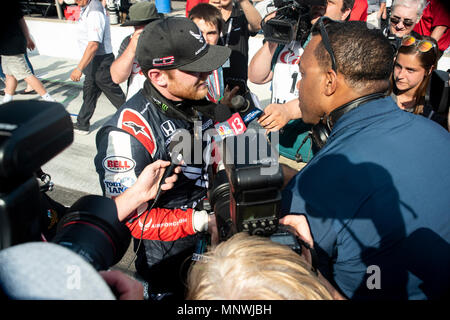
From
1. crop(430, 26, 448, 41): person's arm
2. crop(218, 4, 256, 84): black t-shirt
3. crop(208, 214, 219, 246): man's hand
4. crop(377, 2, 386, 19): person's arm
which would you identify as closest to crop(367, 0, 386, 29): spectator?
crop(377, 2, 386, 19): person's arm

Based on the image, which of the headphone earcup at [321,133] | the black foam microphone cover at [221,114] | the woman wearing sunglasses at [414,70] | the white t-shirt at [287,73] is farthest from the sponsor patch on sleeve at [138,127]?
the woman wearing sunglasses at [414,70]

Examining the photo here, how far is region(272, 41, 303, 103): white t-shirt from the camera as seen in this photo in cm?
269

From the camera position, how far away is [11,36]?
5.02 metres

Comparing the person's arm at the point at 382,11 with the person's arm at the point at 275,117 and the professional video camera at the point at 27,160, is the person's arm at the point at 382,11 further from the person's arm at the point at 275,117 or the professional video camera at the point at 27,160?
the professional video camera at the point at 27,160

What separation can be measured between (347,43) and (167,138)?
3.48 feet

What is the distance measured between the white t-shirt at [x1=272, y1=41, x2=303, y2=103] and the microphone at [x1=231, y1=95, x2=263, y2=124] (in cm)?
62

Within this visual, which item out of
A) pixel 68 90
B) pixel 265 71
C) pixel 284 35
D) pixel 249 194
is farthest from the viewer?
pixel 68 90

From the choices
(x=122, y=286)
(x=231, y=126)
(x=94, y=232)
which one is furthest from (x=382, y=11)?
(x=122, y=286)

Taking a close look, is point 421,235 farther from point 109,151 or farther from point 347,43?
point 109,151

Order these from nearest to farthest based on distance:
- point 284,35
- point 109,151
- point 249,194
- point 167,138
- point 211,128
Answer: point 249,194 → point 109,151 → point 167,138 → point 211,128 → point 284,35

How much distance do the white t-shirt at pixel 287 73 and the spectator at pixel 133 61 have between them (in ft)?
4.42

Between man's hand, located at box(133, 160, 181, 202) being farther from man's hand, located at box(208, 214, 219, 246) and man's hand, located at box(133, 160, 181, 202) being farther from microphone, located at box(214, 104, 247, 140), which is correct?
microphone, located at box(214, 104, 247, 140)
